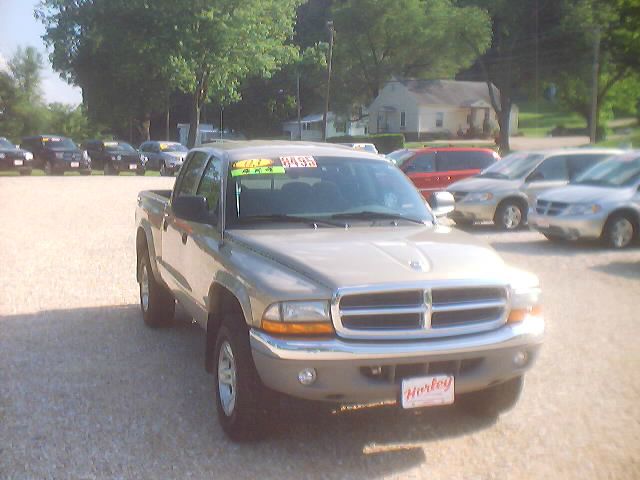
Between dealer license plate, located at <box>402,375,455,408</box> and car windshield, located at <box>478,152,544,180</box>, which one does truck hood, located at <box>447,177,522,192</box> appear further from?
→ dealer license plate, located at <box>402,375,455,408</box>

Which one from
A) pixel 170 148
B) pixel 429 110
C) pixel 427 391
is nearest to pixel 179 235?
pixel 427 391

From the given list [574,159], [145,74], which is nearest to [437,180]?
[574,159]

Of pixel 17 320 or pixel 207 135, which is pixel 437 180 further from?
pixel 207 135

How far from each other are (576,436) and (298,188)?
2543mm

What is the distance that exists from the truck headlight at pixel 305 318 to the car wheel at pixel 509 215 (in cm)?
1268

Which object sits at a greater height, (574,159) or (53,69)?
(53,69)

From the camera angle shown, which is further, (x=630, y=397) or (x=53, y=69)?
(x=53, y=69)

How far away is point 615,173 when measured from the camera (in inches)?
575

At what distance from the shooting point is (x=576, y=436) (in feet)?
16.9

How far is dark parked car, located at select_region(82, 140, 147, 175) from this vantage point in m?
38.9

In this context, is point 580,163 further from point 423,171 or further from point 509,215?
point 423,171

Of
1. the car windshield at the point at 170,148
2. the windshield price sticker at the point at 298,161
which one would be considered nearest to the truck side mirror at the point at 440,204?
the windshield price sticker at the point at 298,161

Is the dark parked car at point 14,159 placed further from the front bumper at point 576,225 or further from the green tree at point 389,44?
the green tree at point 389,44

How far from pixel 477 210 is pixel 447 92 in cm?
6366
